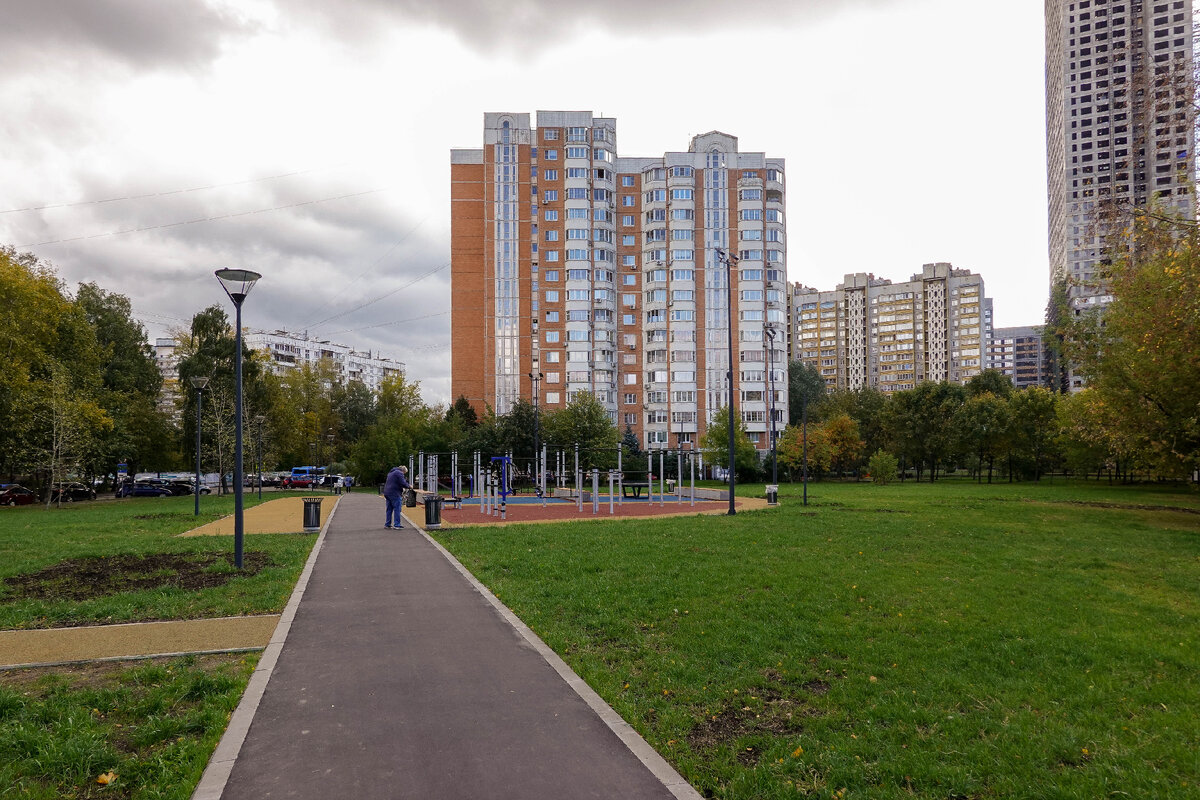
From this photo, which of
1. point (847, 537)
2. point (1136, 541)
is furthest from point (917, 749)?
point (1136, 541)

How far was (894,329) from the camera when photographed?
144 m

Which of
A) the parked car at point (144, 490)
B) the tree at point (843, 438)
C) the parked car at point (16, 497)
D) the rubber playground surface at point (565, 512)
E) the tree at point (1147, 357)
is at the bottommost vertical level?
the parked car at point (144, 490)

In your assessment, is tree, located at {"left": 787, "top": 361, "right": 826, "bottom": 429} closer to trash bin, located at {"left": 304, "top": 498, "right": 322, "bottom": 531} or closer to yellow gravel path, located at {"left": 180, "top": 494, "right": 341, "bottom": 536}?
yellow gravel path, located at {"left": 180, "top": 494, "right": 341, "bottom": 536}

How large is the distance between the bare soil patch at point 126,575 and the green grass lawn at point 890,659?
4249 millimetres

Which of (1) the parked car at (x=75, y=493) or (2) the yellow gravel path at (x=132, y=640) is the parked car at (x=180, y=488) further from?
(2) the yellow gravel path at (x=132, y=640)

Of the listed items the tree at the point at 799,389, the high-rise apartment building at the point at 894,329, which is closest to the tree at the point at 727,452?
the tree at the point at 799,389

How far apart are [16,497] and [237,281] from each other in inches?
1438

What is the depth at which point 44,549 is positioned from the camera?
1530cm

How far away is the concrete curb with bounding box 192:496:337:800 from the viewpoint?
13.7 feet

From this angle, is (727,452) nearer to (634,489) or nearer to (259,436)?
(634,489)

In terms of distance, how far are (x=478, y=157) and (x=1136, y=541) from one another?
70.5 metres

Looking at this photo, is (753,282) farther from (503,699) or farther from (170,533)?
(503,699)

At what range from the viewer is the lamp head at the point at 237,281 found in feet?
42.4

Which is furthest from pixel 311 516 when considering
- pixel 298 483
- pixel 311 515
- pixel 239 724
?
pixel 298 483
